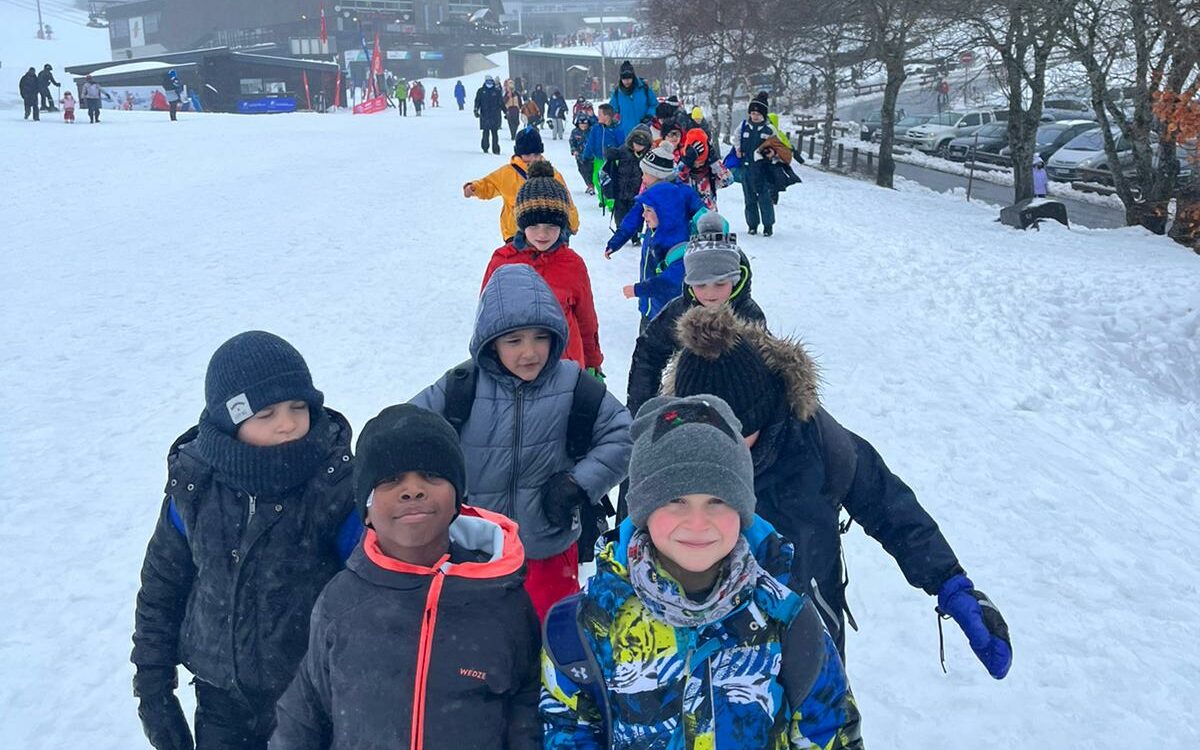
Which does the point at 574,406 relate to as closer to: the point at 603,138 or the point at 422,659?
the point at 422,659

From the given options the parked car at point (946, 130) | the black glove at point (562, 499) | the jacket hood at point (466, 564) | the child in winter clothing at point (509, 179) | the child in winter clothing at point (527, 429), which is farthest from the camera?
the parked car at point (946, 130)

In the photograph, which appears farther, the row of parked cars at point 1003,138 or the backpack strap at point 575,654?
the row of parked cars at point 1003,138

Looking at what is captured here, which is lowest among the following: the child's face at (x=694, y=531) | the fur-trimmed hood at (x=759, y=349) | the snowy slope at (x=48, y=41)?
the child's face at (x=694, y=531)

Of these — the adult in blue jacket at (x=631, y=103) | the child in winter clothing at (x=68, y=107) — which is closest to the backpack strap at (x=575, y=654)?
the adult in blue jacket at (x=631, y=103)

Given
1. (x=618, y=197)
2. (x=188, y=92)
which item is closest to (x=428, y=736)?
(x=618, y=197)

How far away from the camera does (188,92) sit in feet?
143

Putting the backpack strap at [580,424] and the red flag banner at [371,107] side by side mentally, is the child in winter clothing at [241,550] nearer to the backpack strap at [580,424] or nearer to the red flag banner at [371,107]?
the backpack strap at [580,424]

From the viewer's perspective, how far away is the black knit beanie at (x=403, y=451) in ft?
6.46

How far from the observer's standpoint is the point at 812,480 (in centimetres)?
239

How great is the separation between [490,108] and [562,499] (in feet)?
70.8

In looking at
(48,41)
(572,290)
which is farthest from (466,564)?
(48,41)

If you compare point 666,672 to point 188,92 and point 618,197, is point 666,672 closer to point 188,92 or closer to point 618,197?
point 618,197

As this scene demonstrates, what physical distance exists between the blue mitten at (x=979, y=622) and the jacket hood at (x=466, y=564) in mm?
1192

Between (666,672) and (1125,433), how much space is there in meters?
5.89
